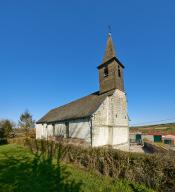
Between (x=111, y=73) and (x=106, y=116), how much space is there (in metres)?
5.56

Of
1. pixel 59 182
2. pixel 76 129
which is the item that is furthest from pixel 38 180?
pixel 76 129

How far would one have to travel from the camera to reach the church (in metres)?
18.9

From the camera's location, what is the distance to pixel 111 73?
72.5ft

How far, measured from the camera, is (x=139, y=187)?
300 inches

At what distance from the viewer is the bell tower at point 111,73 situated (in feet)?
71.5

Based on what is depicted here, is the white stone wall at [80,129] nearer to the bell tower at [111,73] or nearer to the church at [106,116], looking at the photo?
the church at [106,116]

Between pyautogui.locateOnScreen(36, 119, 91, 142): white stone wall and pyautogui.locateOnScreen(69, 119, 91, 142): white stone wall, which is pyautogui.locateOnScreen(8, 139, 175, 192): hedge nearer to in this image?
pyautogui.locateOnScreen(69, 119, 91, 142): white stone wall

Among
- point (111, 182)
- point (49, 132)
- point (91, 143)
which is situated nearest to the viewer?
point (111, 182)

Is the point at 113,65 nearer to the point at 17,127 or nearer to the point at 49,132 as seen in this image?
the point at 49,132

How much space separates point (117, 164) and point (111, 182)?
1017 millimetres

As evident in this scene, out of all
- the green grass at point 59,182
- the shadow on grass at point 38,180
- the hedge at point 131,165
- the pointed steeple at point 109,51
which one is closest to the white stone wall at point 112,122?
the pointed steeple at point 109,51

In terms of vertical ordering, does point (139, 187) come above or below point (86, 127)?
below

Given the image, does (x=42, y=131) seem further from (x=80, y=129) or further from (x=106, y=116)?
(x=106, y=116)

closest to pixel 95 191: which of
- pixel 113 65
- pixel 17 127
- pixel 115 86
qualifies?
pixel 115 86
